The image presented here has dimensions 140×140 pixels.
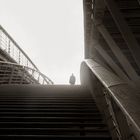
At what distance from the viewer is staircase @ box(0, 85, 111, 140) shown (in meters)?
4.58

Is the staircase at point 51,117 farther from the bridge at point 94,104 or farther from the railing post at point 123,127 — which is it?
the railing post at point 123,127

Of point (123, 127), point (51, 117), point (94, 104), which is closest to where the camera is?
point (123, 127)

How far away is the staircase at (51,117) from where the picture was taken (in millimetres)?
4582

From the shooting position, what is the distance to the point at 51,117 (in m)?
5.24

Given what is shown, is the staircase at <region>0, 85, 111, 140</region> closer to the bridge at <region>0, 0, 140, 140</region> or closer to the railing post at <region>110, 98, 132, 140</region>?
the bridge at <region>0, 0, 140, 140</region>

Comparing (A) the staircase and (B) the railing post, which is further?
(A) the staircase

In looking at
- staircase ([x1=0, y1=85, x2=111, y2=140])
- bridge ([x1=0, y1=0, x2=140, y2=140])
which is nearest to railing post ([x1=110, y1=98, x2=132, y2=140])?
bridge ([x1=0, y1=0, x2=140, y2=140])

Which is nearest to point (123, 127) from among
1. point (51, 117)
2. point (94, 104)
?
point (51, 117)

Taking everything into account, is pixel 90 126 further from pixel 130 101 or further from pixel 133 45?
pixel 130 101

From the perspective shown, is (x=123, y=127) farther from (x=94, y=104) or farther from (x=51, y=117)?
(x=94, y=104)

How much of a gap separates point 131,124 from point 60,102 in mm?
4042

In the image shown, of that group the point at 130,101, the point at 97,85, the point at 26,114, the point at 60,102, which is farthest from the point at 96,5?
the point at 130,101

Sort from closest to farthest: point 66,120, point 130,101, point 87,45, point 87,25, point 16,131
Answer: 1. point 130,101
2. point 16,131
3. point 66,120
4. point 87,25
5. point 87,45

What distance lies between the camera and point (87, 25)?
8445mm
